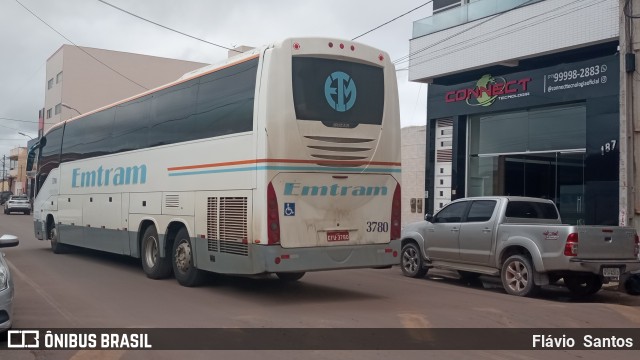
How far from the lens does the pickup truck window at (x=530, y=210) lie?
467 inches

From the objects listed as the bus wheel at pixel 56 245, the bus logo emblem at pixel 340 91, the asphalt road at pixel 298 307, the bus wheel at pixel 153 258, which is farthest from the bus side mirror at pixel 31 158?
the bus logo emblem at pixel 340 91

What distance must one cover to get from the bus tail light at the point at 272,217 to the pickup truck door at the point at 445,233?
482cm

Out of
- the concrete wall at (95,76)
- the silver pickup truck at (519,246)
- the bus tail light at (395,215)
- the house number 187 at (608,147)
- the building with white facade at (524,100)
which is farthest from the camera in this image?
the concrete wall at (95,76)

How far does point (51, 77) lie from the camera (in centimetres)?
6184

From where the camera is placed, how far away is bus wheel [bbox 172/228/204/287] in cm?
1104

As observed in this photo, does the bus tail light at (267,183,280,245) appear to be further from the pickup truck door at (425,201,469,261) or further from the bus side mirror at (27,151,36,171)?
the bus side mirror at (27,151,36,171)

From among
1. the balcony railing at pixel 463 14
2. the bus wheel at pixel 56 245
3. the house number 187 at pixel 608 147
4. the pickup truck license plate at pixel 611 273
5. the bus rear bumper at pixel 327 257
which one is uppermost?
the balcony railing at pixel 463 14

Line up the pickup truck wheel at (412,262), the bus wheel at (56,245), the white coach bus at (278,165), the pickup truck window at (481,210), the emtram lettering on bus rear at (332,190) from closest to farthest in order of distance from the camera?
the white coach bus at (278,165), the emtram lettering on bus rear at (332,190), the pickup truck window at (481,210), the pickup truck wheel at (412,262), the bus wheel at (56,245)

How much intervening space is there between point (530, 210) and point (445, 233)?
1757mm

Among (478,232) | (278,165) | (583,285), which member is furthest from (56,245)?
(583,285)

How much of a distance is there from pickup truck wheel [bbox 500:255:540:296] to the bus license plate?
3.36 meters

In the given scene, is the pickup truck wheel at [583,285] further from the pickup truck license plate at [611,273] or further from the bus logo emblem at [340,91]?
the bus logo emblem at [340,91]
